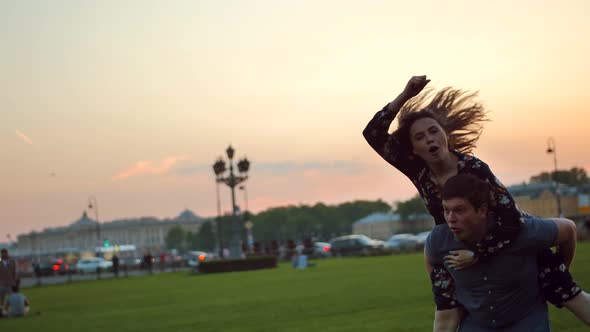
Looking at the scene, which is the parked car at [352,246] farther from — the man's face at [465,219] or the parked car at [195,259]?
the man's face at [465,219]

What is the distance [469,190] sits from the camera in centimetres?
421

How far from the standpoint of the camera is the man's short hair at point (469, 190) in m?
4.21

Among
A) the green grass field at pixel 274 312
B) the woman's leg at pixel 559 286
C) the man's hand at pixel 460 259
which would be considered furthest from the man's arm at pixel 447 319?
the green grass field at pixel 274 312

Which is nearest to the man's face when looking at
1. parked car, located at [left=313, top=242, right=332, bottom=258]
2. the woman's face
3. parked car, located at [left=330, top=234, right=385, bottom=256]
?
the woman's face

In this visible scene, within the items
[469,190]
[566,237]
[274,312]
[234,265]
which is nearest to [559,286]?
[566,237]

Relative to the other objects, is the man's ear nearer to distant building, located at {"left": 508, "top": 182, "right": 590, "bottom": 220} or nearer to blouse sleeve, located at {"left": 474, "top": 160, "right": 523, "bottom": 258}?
blouse sleeve, located at {"left": 474, "top": 160, "right": 523, "bottom": 258}

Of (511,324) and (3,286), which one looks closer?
(511,324)

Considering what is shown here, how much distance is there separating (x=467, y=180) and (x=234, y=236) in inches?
1964

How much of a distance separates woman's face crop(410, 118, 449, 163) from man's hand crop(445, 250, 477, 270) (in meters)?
1.02

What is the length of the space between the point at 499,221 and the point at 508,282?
0.33 metres

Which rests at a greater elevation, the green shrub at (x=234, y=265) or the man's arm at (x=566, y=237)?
the man's arm at (x=566, y=237)

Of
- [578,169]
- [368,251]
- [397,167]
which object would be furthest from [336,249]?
[578,169]

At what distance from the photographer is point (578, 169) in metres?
187

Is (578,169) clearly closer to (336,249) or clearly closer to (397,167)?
(336,249)
